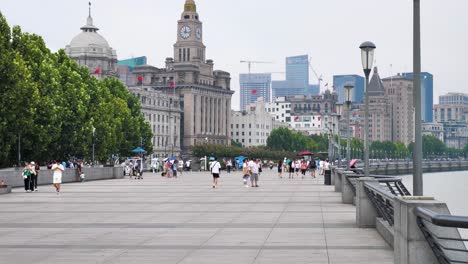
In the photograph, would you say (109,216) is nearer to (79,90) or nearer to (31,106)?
(31,106)

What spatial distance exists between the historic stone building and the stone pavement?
6413 inches

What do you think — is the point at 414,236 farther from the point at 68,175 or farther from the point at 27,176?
the point at 68,175

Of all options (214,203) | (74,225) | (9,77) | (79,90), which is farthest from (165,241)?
(79,90)

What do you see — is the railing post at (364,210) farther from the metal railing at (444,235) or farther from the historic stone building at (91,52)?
the historic stone building at (91,52)

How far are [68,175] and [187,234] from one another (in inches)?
1716

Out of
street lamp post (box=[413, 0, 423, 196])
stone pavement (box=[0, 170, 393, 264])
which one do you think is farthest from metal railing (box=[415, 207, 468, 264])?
stone pavement (box=[0, 170, 393, 264])

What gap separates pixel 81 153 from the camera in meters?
74.9

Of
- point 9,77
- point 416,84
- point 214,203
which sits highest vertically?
point 9,77

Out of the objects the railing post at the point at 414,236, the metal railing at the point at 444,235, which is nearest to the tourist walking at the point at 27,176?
the railing post at the point at 414,236

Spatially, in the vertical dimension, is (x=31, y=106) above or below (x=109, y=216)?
above

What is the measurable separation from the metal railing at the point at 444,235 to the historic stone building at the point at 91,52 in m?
182

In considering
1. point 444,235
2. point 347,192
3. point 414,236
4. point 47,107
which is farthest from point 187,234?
point 47,107

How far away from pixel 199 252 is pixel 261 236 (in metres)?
Answer: 3.37

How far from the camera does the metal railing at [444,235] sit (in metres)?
8.53
